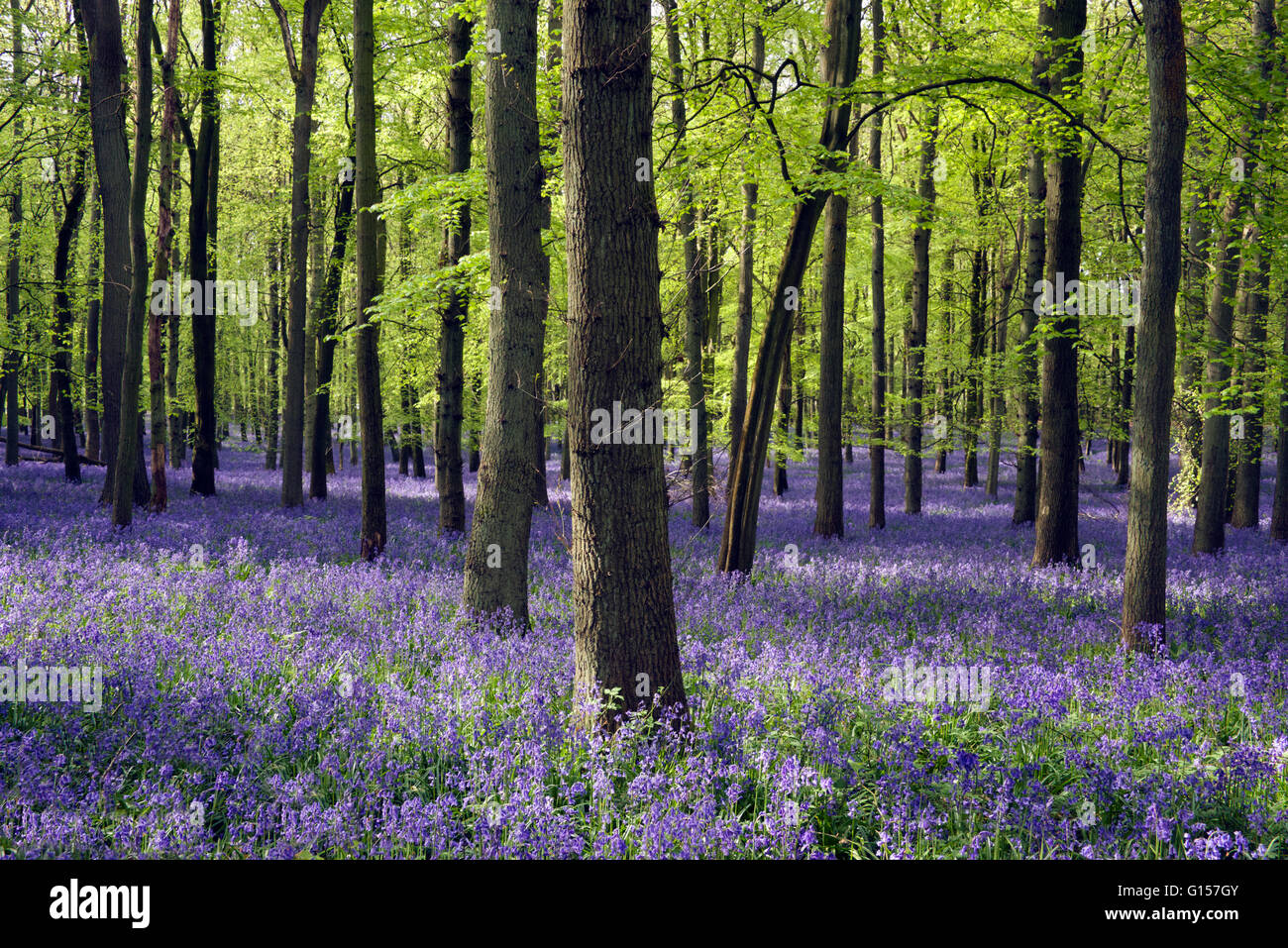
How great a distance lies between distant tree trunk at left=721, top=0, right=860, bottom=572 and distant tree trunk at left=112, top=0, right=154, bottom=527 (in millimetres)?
8722

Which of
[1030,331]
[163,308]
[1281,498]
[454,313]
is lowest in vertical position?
[1281,498]

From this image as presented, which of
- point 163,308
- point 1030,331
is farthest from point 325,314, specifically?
point 1030,331

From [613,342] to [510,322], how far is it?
2.91 meters

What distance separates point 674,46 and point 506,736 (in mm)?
13894

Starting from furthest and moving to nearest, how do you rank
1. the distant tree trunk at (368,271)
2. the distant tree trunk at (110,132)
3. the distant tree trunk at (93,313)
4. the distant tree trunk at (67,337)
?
the distant tree trunk at (93,313)
the distant tree trunk at (67,337)
the distant tree trunk at (110,132)
the distant tree trunk at (368,271)

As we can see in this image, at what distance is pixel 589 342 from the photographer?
404 centimetres

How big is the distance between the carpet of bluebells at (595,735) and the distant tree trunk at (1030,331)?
814 cm

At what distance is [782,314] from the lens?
897 centimetres

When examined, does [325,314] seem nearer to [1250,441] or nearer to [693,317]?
[693,317]

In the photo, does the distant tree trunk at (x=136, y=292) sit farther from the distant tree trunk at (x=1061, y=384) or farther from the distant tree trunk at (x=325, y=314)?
the distant tree trunk at (x=1061, y=384)

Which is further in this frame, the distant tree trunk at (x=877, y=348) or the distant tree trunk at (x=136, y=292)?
the distant tree trunk at (x=877, y=348)

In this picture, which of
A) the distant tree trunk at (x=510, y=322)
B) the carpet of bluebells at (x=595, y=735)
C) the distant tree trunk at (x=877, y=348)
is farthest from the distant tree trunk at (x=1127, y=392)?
the distant tree trunk at (x=510, y=322)

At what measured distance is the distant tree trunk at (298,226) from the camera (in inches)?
529

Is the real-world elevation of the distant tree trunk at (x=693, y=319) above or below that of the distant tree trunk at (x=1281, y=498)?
above
